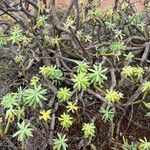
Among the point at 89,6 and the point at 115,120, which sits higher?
the point at 89,6

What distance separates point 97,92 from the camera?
2840mm

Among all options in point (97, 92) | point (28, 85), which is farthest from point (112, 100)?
point (28, 85)

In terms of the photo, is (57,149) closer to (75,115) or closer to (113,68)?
(75,115)

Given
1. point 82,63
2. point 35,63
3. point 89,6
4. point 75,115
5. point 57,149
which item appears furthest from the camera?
point 89,6

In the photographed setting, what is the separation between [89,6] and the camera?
11.4ft

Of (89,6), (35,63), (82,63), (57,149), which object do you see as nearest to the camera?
(57,149)

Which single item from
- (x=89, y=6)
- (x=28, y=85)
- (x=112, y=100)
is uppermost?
(x=89, y=6)

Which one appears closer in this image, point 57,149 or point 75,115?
point 57,149

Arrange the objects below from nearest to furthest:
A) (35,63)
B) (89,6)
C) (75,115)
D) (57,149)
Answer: (57,149)
(75,115)
(35,63)
(89,6)

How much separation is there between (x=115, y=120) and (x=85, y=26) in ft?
2.99

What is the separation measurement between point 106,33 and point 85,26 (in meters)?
0.17

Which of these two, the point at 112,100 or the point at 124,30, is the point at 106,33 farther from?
the point at 112,100

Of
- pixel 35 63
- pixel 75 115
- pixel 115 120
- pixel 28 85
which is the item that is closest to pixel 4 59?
pixel 35 63

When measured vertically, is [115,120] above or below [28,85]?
below
